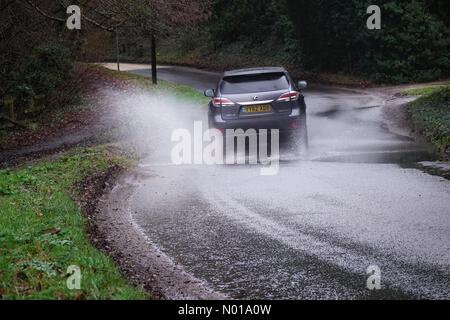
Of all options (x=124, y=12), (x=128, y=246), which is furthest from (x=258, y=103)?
(x=124, y=12)

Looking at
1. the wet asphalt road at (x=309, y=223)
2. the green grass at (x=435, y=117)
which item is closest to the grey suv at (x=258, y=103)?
the wet asphalt road at (x=309, y=223)

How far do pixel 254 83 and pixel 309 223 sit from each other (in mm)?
5830

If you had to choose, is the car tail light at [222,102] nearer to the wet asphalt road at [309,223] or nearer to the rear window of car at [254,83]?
the rear window of car at [254,83]

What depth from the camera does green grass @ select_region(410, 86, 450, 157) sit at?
14.3 meters

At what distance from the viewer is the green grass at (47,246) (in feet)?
17.9

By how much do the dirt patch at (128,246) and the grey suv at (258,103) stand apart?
2917mm

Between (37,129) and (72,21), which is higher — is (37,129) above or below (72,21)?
below

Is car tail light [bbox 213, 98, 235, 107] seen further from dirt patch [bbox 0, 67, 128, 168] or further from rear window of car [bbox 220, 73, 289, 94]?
dirt patch [bbox 0, 67, 128, 168]

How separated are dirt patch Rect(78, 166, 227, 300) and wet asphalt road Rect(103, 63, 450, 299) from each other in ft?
0.54

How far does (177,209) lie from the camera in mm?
9172

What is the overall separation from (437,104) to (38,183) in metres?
13.1
